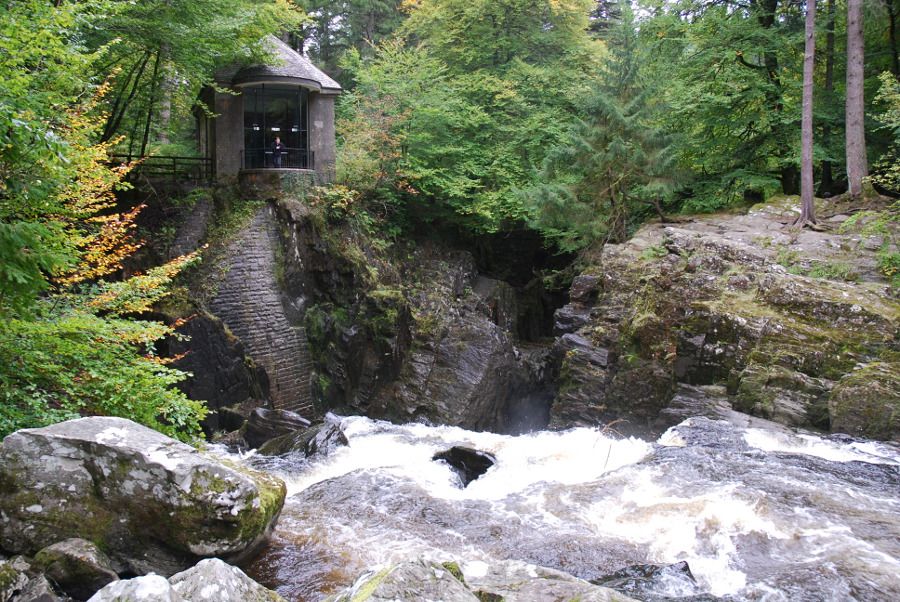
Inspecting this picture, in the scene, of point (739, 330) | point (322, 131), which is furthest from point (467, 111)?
point (739, 330)

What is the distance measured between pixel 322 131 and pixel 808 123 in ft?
45.8

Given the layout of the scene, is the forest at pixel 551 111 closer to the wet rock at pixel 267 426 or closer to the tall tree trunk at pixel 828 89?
the tall tree trunk at pixel 828 89

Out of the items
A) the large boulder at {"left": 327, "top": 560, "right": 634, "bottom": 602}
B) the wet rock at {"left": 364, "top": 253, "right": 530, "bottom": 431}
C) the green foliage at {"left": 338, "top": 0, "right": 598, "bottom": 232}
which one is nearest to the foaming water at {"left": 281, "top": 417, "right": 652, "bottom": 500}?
the wet rock at {"left": 364, "top": 253, "right": 530, "bottom": 431}

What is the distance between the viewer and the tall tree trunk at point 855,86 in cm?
1571

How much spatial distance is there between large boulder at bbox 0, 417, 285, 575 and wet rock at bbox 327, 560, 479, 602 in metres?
2.41

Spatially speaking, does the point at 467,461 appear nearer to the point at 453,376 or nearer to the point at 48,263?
the point at 453,376

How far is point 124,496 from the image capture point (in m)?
5.84

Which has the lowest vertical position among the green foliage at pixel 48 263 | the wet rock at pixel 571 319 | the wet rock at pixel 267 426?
the wet rock at pixel 267 426

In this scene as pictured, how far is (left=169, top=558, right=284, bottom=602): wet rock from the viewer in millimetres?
3906

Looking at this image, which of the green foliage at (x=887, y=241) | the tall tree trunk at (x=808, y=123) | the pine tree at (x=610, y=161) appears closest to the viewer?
the green foliage at (x=887, y=241)

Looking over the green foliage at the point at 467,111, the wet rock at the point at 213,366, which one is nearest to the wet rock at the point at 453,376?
the wet rock at the point at 213,366

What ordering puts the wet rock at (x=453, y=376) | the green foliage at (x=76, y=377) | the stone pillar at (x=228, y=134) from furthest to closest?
the stone pillar at (x=228, y=134)
the wet rock at (x=453, y=376)
the green foliage at (x=76, y=377)

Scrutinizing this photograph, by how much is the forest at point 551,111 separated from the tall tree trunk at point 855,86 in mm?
47

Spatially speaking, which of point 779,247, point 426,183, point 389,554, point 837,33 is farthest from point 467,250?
point 389,554
